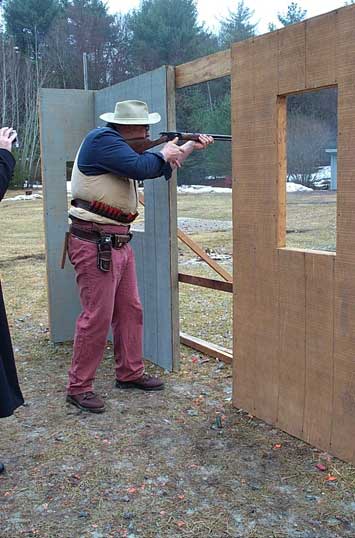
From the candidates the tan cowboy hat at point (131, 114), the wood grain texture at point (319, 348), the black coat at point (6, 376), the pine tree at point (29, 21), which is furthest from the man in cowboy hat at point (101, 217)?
the pine tree at point (29, 21)

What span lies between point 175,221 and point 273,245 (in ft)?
3.61

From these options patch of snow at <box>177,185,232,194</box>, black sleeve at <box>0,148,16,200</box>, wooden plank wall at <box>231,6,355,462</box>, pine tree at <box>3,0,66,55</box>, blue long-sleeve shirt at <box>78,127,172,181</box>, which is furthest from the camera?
pine tree at <box>3,0,66,55</box>

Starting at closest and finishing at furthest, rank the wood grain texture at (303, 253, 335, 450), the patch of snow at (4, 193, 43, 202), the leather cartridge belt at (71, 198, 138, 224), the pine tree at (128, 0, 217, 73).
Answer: the wood grain texture at (303, 253, 335, 450) < the leather cartridge belt at (71, 198, 138, 224) < the patch of snow at (4, 193, 43, 202) < the pine tree at (128, 0, 217, 73)

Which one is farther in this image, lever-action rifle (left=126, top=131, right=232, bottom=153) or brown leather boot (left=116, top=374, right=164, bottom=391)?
Answer: brown leather boot (left=116, top=374, right=164, bottom=391)

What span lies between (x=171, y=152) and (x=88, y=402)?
1690 millimetres

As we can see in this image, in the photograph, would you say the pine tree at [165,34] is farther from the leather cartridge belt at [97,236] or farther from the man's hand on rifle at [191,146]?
the leather cartridge belt at [97,236]

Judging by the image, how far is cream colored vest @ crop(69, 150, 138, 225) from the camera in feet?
12.5

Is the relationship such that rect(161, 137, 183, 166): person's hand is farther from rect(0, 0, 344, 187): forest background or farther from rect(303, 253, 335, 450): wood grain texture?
rect(0, 0, 344, 187): forest background

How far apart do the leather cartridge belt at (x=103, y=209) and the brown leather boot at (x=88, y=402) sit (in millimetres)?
1173

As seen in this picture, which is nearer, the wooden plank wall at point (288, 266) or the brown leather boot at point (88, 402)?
the wooden plank wall at point (288, 266)

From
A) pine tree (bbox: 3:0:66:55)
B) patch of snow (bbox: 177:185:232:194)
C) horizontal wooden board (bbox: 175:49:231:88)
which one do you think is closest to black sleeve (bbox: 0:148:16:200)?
horizontal wooden board (bbox: 175:49:231:88)

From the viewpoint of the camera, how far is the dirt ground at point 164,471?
8.59 feet

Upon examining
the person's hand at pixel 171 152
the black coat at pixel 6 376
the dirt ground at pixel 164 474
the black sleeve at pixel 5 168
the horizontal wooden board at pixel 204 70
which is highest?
the horizontal wooden board at pixel 204 70

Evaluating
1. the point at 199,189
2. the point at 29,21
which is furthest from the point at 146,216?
the point at 29,21
